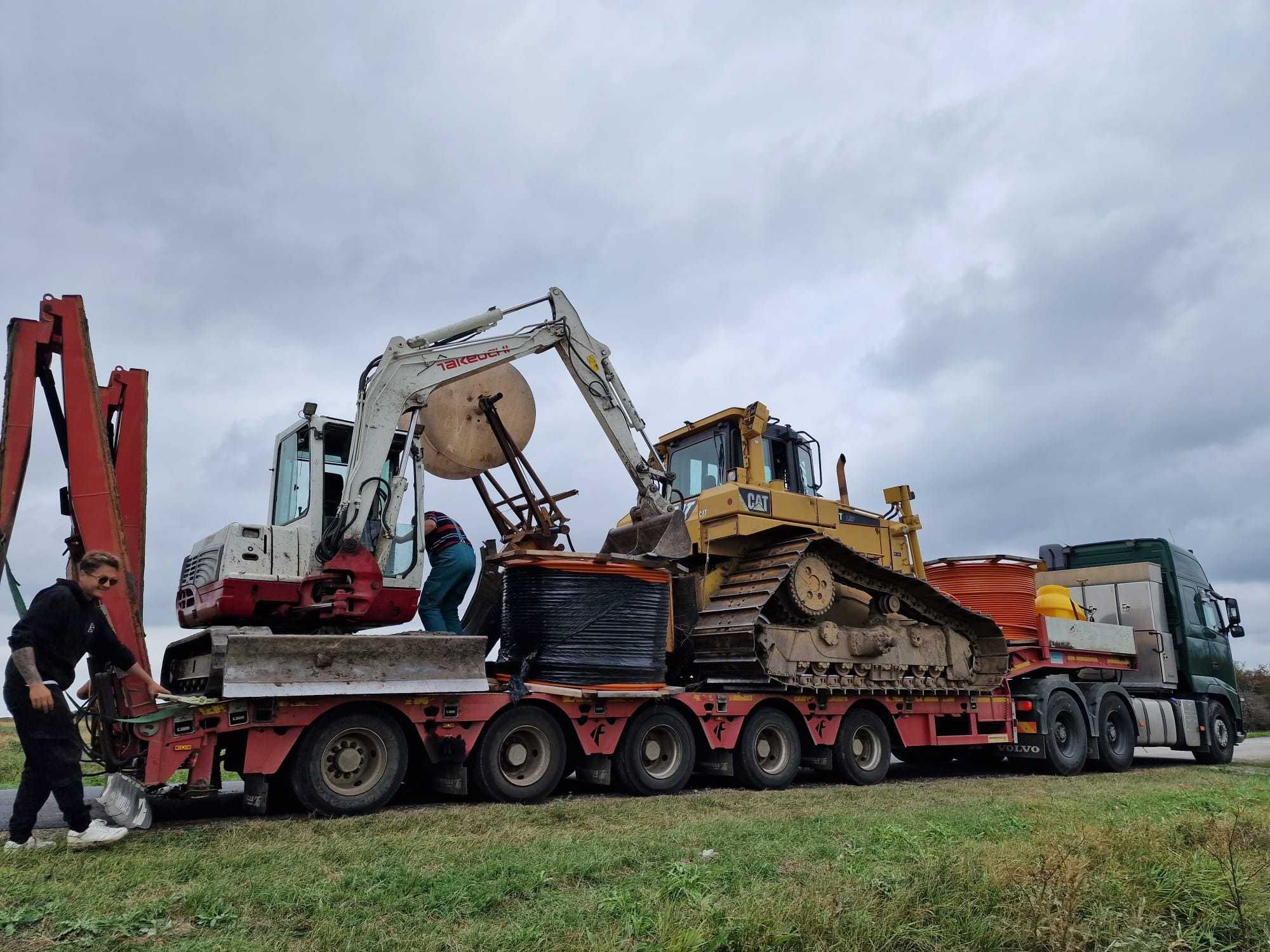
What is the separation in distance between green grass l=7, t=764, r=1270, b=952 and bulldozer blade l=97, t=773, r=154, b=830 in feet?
1.16

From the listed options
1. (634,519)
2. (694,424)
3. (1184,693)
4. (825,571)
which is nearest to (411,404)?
(634,519)

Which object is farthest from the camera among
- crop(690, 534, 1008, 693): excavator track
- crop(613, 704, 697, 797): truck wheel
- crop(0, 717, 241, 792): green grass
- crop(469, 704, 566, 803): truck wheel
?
crop(690, 534, 1008, 693): excavator track

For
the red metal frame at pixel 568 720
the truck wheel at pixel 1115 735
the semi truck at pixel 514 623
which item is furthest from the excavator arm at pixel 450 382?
the truck wheel at pixel 1115 735

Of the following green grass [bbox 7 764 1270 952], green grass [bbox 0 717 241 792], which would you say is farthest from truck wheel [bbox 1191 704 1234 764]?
green grass [bbox 0 717 241 792]

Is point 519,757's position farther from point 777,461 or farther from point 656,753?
point 777,461

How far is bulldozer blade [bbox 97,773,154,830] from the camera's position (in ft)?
24.4

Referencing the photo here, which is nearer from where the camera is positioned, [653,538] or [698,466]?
[653,538]

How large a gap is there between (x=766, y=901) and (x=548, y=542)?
7.06 m

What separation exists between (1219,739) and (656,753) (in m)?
12.7

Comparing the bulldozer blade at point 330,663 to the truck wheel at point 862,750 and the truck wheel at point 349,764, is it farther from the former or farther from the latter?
the truck wheel at point 862,750

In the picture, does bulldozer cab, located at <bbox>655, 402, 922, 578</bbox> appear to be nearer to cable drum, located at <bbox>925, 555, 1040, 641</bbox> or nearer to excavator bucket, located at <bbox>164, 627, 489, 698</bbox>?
cable drum, located at <bbox>925, 555, 1040, 641</bbox>

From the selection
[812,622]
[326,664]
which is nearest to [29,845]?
[326,664]

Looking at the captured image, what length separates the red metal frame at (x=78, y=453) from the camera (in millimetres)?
7781

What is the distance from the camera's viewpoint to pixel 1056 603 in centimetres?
1628
